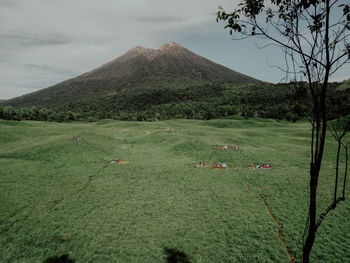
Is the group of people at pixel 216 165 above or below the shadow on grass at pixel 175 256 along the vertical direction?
above

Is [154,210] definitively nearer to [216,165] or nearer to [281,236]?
[281,236]

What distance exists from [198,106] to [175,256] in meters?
121

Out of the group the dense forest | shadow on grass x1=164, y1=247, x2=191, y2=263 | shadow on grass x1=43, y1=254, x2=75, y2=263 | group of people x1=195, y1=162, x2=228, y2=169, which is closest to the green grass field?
shadow on grass x1=164, y1=247, x2=191, y2=263

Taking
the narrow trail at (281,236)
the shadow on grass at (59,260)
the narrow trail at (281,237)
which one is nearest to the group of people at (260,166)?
the narrow trail at (281,236)

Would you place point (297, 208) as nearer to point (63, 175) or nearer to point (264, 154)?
point (264, 154)

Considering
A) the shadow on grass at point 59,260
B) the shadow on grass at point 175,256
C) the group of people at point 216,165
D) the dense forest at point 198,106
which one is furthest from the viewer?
the group of people at point 216,165

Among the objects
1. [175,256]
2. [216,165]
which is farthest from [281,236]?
[216,165]

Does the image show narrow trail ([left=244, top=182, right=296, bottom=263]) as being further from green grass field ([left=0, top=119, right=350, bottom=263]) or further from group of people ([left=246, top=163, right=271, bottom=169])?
group of people ([left=246, top=163, right=271, bottom=169])

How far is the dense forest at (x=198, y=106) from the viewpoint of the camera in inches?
182

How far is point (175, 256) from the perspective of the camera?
21.8 ft

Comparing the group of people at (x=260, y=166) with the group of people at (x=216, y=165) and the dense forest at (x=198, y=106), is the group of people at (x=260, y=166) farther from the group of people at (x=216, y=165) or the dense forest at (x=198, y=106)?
the dense forest at (x=198, y=106)

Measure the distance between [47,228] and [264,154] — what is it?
19.3 meters

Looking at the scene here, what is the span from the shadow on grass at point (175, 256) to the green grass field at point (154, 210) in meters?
0.04

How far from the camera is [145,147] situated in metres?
24.0
